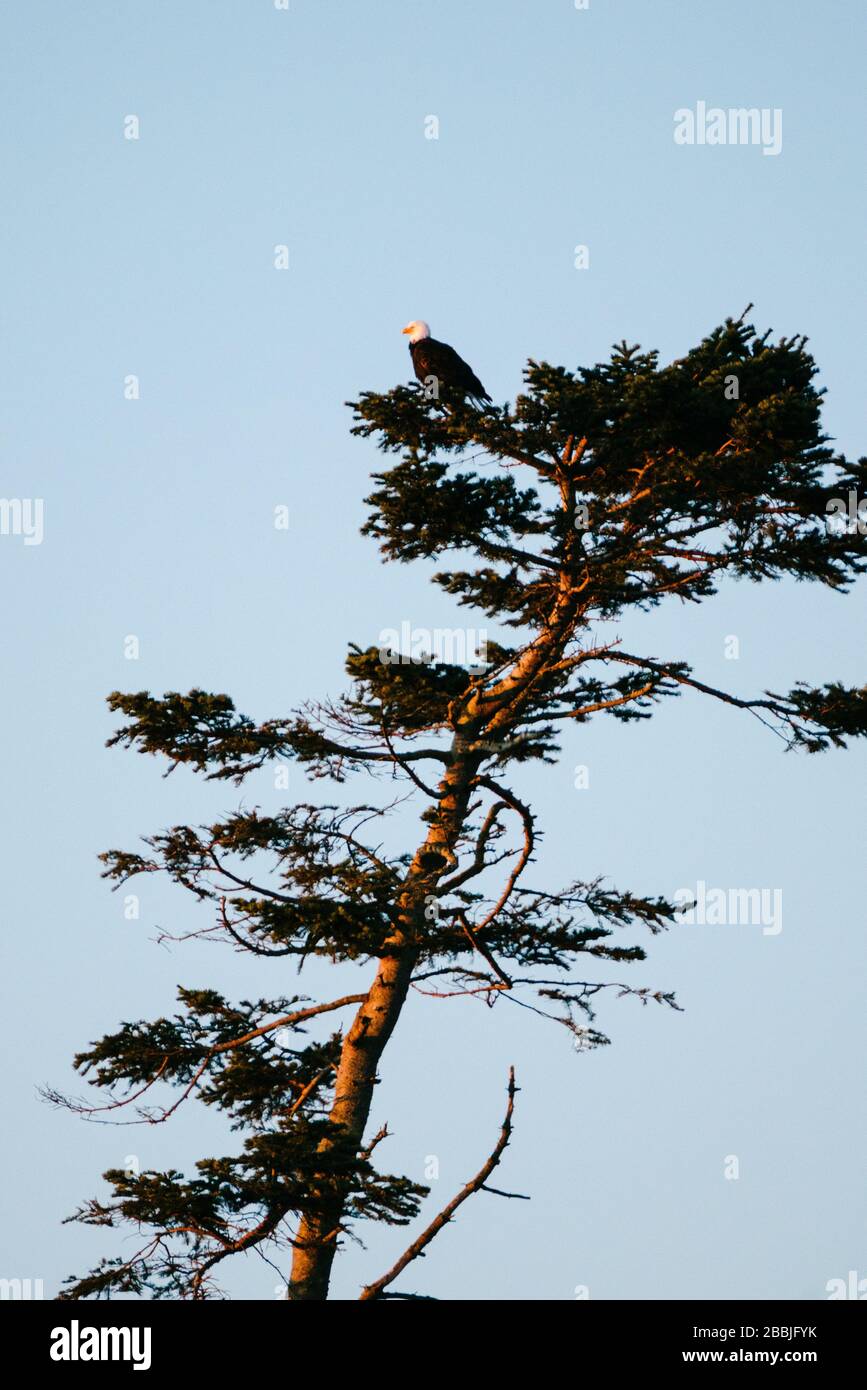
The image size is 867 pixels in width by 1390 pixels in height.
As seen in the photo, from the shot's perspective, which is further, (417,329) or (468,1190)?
(417,329)

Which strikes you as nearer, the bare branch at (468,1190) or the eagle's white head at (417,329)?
the bare branch at (468,1190)

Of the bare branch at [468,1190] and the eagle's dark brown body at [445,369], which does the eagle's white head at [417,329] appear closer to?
the eagle's dark brown body at [445,369]

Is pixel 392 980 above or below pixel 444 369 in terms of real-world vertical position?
below

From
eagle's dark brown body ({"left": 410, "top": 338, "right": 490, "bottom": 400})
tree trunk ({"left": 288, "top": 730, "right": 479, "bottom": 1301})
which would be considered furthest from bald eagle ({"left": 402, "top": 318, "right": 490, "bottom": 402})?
tree trunk ({"left": 288, "top": 730, "right": 479, "bottom": 1301})

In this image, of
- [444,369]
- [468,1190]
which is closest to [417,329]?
[444,369]

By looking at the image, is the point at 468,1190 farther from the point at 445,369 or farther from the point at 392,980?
the point at 445,369

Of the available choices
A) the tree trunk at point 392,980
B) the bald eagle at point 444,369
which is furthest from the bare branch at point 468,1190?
the bald eagle at point 444,369

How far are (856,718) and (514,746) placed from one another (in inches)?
130

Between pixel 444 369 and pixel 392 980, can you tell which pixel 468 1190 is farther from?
pixel 444 369

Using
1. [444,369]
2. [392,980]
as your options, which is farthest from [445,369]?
[392,980]

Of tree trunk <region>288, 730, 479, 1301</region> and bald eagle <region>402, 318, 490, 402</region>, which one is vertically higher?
bald eagle <region>402, 318, 490, 402</region>

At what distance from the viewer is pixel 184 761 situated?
18.2 meters

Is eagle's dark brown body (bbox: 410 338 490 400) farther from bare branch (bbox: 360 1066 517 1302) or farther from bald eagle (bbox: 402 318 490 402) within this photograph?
bare branch (bbox: 360 1066 517 1302)
